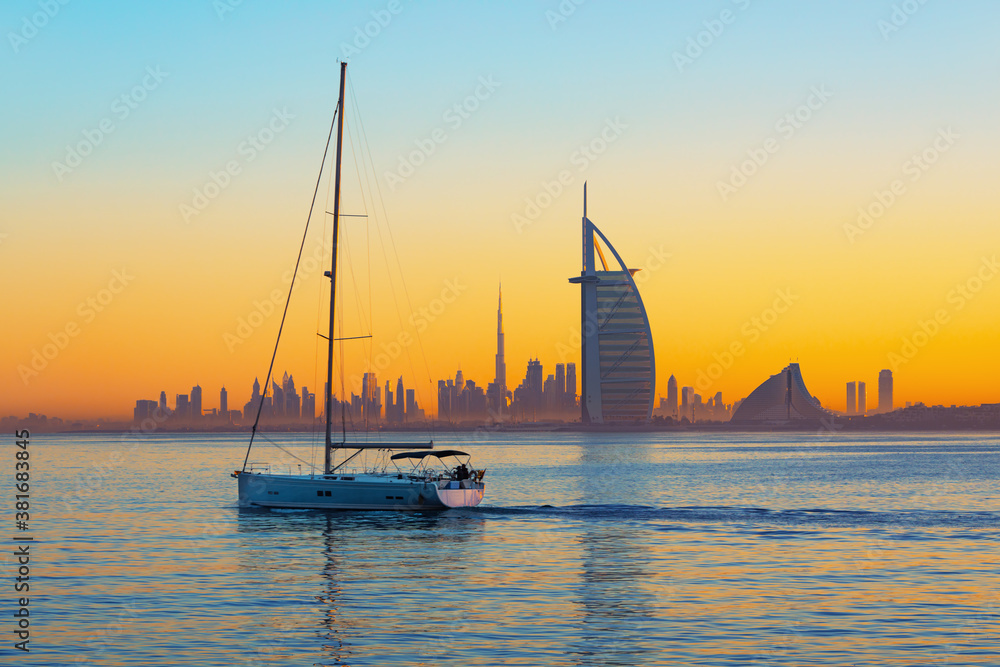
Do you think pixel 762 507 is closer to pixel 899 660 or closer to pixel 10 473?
pixel 899 660

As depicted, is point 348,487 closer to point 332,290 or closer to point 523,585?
point 332,290

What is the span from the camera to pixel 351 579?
3609 cm

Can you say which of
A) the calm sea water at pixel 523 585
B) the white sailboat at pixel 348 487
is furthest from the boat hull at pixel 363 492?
the calm sea water at pixel 523 585

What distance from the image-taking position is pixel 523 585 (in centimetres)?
3478

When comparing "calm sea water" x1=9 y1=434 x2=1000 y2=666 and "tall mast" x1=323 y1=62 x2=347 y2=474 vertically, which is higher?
"tall mast" x1=323 y1=62 x2=347 y2=474

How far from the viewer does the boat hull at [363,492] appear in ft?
187

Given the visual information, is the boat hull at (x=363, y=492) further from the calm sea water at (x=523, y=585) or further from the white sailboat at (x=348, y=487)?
the calm sea water at (x=523, y=585)

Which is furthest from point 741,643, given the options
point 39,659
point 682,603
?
point 39,659

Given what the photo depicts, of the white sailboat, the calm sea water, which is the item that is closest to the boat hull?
the white sailboat

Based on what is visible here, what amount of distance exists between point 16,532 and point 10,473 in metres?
75.8

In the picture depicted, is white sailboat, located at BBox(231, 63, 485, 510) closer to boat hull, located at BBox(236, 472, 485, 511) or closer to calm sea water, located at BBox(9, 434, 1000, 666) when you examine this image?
boat hull, located at BBox(236, 472, 485, 511)

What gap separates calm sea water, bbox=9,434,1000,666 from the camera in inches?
985

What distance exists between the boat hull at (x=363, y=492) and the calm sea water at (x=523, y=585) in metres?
1.06

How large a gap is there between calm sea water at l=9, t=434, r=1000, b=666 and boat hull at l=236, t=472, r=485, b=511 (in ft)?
3.49
